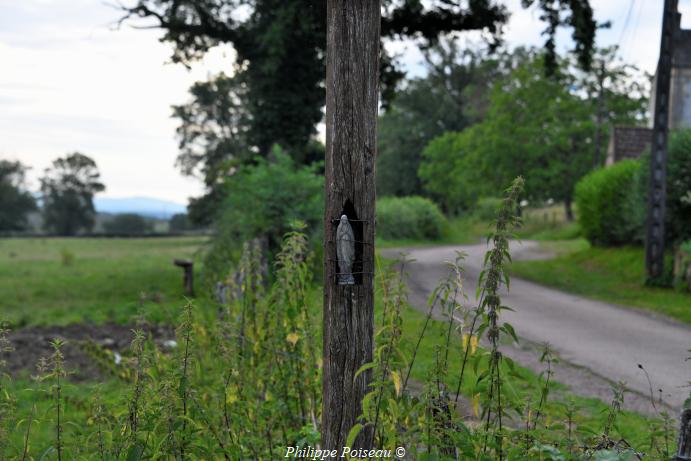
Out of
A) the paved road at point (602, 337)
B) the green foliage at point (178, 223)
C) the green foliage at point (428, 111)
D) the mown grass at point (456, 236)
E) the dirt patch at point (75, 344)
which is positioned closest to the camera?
the paved road at point (602, 337)

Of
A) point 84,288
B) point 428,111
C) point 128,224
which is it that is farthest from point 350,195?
point 128,224

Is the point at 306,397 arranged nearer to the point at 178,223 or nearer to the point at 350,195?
the point at 350,195

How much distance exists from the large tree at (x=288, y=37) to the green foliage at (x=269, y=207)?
4.44 meters

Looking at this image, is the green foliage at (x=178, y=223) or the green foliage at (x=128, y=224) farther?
the green foliage at (x=128, y=224)

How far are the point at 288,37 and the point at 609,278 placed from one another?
1103 centimetres

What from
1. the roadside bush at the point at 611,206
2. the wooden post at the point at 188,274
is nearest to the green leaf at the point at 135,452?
the wooden post at the point at 188,274

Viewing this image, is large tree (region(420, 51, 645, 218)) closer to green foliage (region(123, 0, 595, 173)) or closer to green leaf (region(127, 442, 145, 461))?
green foliage (region(123, 0, 595, 173))

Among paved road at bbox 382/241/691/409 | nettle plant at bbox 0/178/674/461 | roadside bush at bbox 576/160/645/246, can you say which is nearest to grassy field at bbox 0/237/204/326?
nettle plant at bbox 0/178/674/461

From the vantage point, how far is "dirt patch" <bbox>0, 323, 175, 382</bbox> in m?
9.51

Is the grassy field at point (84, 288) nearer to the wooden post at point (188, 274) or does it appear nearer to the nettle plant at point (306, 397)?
the wooden post at point (188, 274)

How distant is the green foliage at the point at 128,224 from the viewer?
71.8m

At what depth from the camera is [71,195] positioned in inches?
2820

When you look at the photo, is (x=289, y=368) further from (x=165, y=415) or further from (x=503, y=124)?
(x=503, y=124)

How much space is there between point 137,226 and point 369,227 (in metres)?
71.9
